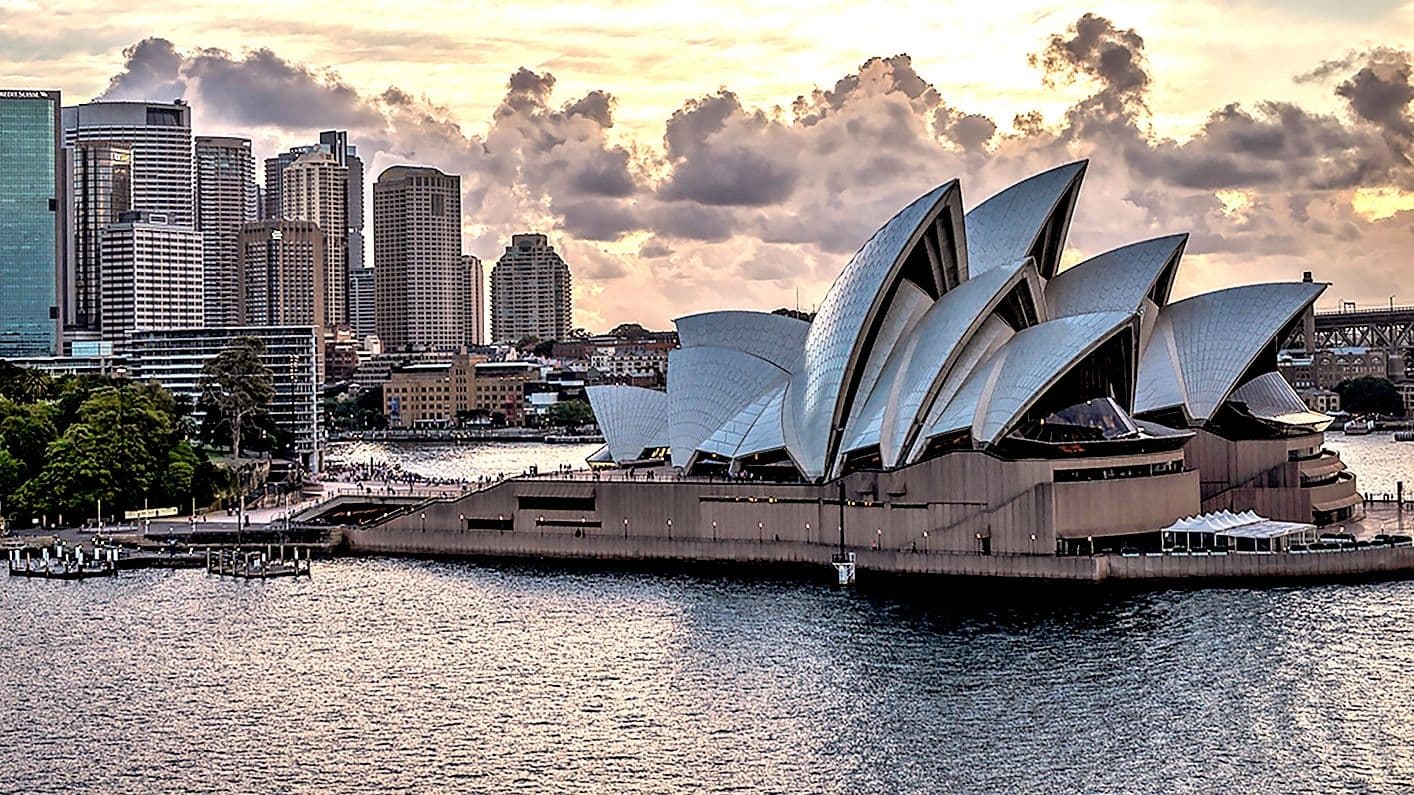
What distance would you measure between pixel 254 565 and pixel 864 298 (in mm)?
20055

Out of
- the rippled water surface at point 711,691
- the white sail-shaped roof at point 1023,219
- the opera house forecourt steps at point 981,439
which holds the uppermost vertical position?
the white sail-shaped roof at point 1023,219

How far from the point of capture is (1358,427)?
137 meters

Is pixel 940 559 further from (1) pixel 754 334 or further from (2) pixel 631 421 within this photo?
(2) pixel 631 421

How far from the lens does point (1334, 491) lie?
56875 millimetres

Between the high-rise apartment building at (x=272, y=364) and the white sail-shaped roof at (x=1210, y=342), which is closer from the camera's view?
the white sail-shaped roof at (x=1210, y=342)

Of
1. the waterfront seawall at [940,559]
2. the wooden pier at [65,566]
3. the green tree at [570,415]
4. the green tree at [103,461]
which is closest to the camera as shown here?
the waterfront seawall at [940,559]

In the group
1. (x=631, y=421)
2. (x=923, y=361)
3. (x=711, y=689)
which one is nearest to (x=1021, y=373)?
(x=923, y=361)

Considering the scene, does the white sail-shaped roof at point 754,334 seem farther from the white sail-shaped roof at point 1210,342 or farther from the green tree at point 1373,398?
the green tree at point 1373,398

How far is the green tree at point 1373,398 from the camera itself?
14850 cm

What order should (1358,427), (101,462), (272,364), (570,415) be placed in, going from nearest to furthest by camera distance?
1. (101,462)
2. (272,364)
3. (1358,427)
4. (570,415)

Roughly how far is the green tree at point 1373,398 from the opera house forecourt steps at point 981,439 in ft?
308

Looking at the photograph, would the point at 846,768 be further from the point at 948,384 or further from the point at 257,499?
the point at 257,499

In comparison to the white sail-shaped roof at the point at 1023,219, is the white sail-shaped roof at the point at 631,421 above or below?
below

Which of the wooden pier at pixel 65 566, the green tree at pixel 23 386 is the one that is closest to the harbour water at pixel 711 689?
the wooden pier at pixel 65 566
